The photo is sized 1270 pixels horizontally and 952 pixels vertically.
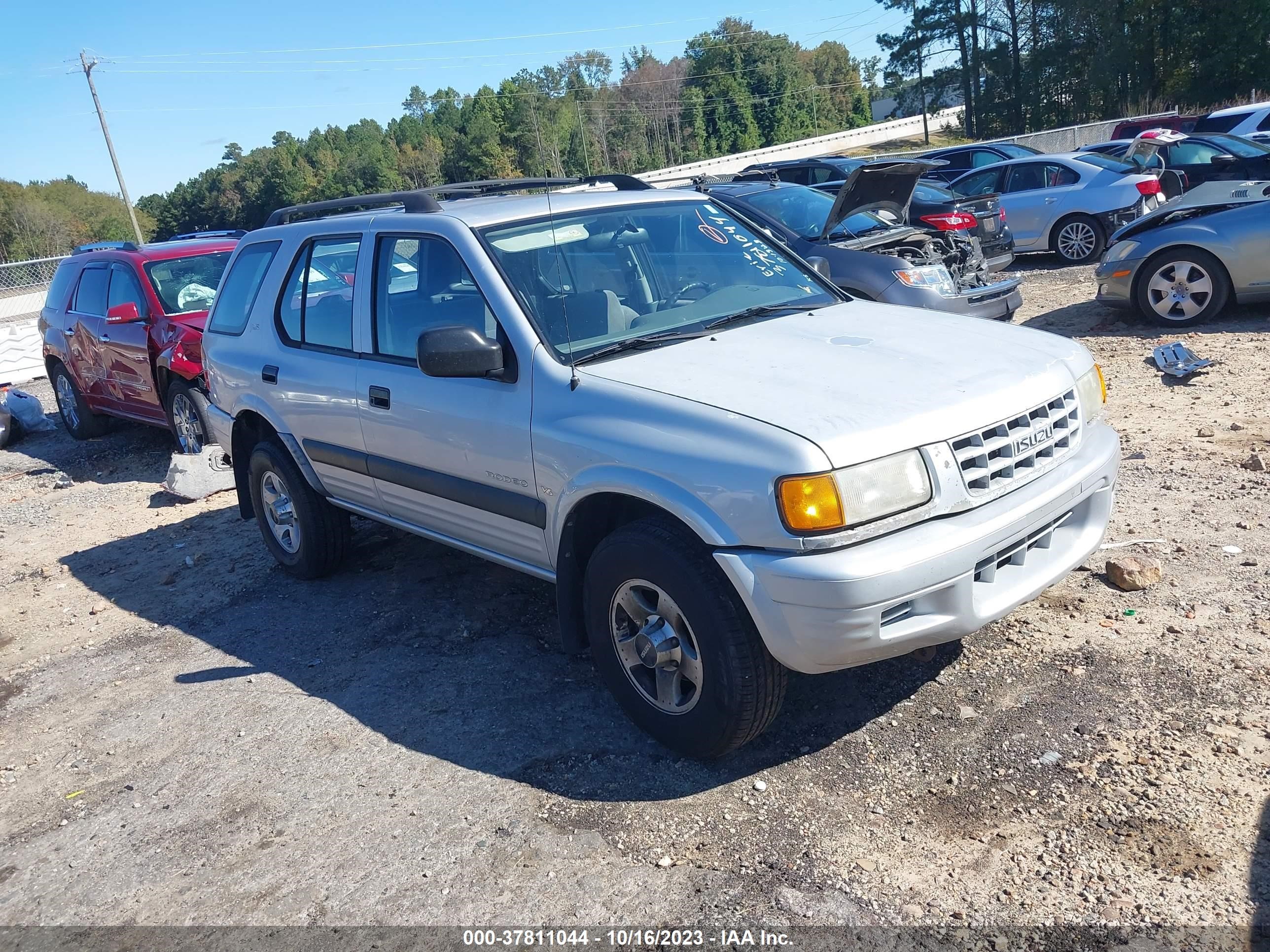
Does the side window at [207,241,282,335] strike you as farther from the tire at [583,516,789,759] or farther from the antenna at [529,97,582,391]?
the tire at [583,516,789,759]

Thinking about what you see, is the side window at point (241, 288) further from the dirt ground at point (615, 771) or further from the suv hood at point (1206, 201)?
the suv hood at point (1206, 201)

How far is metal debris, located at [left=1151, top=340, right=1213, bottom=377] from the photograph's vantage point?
7582 mm

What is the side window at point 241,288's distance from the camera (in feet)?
18.9

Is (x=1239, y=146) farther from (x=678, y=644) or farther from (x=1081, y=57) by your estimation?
(x=1081, y=57)

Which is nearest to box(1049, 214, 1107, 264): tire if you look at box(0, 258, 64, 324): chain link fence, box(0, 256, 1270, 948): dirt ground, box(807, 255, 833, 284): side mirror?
box(807, 255, 833, 284): side mirror

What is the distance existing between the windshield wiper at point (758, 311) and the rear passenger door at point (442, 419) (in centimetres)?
80

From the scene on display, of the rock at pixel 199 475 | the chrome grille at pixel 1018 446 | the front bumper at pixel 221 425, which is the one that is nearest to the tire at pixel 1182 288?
the chrome grille at pixel 1018 446

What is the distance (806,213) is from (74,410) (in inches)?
314

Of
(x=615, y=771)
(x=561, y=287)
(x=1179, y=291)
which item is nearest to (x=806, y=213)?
(x=1179, y=291)

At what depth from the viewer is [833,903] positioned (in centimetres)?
284

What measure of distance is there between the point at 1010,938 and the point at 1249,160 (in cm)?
1550

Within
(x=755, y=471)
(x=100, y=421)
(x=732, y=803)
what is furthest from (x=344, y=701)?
(x=100, y=421)

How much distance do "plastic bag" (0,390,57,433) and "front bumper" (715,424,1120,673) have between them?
11710mm

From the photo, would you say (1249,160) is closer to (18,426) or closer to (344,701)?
(344,701)
